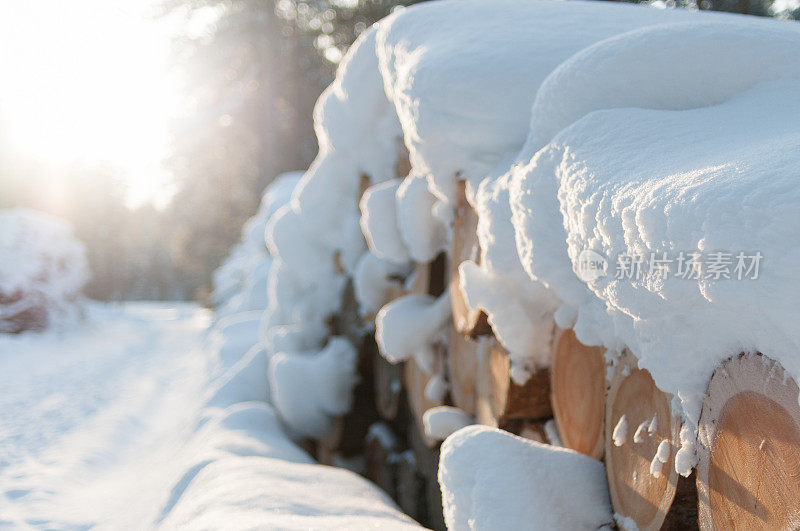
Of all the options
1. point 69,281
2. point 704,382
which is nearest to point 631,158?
point 704,382

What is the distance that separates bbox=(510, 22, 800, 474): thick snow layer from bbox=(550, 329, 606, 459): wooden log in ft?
0.31

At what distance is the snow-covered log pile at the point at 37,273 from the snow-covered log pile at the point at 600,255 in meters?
5.92

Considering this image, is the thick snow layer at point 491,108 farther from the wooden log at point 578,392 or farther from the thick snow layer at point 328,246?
the thick snow layer at point 328,246

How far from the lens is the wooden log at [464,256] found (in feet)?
5.03

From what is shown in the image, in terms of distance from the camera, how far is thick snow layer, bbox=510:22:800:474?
2.08 feet

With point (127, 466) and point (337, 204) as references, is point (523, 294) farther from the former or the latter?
point (127, 466)

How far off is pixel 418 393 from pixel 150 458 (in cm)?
166

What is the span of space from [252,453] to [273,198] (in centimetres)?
497

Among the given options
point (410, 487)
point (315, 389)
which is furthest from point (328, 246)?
point (410, 487)

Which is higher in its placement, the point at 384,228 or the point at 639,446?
the point at 384,228

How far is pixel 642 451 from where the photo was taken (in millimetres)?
983

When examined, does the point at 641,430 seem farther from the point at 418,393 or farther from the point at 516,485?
the point at 418,393

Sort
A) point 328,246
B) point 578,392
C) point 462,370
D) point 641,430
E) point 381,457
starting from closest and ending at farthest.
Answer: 1. point 641,430
2. point 578,392
3. point 462,370
4. point 381,457
5. point 328,246

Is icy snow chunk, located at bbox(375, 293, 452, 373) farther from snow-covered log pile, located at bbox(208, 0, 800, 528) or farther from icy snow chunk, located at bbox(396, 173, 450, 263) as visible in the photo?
icy snow chunk, located at bbox(396, 173, 450, 263)
